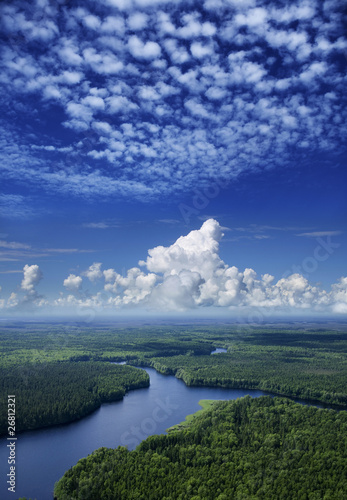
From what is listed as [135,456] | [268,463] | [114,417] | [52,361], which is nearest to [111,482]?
[135,456]

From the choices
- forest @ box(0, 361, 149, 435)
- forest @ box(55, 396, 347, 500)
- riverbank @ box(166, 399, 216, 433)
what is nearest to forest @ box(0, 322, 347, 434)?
forest @ box(0, 361, 149, 435)

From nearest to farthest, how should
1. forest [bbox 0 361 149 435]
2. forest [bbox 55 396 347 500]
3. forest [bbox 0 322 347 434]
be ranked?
forest [bbox 55 396 347 500], forest [bbox 0 361 149 435], forest [bbox 0 322 347 434]

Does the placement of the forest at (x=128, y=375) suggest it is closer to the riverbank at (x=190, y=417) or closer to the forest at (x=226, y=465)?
the riverbank at (x=190, y=417)

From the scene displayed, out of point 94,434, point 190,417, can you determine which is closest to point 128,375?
point 190,417

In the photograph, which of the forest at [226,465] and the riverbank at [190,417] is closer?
the forest at [226,465]

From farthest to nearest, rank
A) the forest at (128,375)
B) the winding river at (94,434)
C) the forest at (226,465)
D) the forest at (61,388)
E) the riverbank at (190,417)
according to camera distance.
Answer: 1. the forest at (128,375)
2. the forest at (61,388)
3. the riverbank at (190,417)
4. the winding river at (94,434)
5. the forest at (226,465)

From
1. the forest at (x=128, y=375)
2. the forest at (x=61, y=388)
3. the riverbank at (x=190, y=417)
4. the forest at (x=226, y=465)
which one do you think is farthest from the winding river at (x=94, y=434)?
the forest at (x=226, y=465)

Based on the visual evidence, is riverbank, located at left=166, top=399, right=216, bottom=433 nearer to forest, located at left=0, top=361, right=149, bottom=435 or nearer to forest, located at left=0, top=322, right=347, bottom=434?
forest, located at left=0, top=322, right=347, bottom=434
